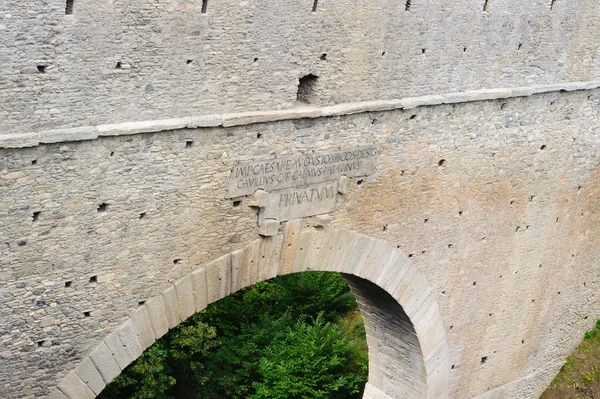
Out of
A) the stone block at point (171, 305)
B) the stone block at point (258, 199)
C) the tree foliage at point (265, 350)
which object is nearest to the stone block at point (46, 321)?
the stone block at point (171, 305)

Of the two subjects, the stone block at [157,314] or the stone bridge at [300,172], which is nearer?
the stone bridge at [300,172]

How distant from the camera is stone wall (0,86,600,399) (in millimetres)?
6836

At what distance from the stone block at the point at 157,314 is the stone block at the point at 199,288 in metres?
0.32

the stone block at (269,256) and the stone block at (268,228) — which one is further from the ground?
the stone block at (268,228)

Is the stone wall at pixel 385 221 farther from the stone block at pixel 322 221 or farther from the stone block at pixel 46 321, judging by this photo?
the stone block at pixel 322 221

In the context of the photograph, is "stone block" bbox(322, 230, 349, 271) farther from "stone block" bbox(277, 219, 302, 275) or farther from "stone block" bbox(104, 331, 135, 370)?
"stone block" bbox(104, 331, 135, 370)

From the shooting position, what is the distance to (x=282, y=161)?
809cm

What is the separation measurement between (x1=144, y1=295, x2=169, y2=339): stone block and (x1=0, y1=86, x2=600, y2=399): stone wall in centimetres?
6

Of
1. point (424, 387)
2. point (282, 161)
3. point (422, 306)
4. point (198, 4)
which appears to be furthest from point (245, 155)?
point (424, 387)

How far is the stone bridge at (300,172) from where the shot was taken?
669 cm

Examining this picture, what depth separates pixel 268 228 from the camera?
815 centimetres

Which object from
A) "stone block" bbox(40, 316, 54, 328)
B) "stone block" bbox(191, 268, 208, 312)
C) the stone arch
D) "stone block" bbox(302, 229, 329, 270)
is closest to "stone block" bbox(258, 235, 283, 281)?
the stone arch

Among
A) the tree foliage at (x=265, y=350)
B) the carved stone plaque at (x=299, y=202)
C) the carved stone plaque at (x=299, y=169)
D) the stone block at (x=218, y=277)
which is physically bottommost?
the tree foliage at (x=265, y=350)

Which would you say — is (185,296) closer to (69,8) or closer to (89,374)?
(89,374)
